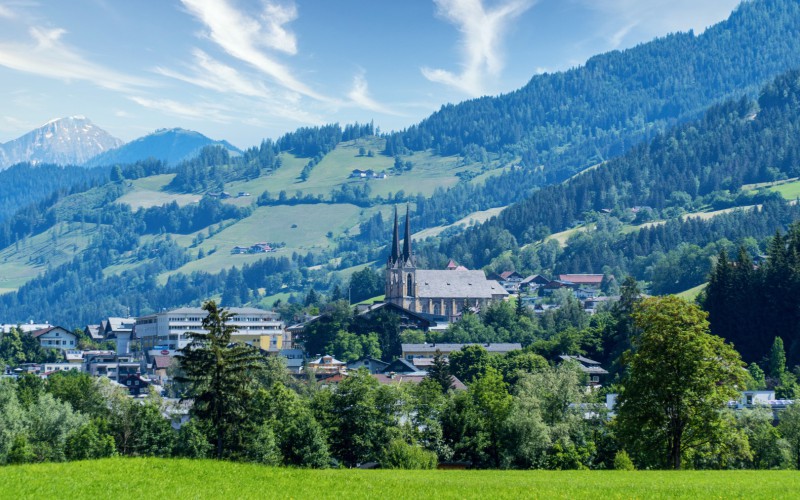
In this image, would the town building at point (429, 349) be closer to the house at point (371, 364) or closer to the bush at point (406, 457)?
the house at point (371, 364)

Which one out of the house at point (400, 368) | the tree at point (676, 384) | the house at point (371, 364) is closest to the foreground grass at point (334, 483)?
the tree at point (676, 384)

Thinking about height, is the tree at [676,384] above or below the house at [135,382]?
above

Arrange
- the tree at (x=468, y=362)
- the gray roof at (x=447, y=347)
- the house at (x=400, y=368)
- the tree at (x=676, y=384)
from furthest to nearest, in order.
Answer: the gray roof at (x=447, y=347) < the house at (x=400, y=368) < the tree at (x=468, y=362) < the tree at (x=676, y=384)

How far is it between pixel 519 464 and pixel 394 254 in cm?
13316

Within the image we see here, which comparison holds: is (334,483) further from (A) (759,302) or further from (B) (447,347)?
(B) (447,347)

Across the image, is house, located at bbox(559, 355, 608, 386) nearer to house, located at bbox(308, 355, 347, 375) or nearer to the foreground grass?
house, located at bbox(308, 355, 347, 375)

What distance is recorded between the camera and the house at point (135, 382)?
468 ft

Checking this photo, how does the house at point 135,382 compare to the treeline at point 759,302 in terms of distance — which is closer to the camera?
the treeline at point 759,302

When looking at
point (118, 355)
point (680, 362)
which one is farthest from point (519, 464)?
point (118, 355)

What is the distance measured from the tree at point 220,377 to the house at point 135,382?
86249 mm

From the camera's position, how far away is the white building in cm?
17612

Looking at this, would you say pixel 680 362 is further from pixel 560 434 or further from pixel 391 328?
pixel 391 328

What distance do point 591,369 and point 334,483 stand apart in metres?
79.4

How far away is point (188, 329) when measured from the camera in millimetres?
174750
